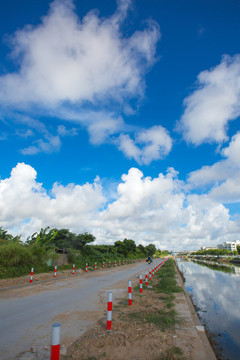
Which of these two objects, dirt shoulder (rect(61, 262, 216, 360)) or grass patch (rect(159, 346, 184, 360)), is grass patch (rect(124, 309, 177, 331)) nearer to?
dirt shoulder (rect(61, 262, 216, 360))

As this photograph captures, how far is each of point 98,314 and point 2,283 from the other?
8631mm

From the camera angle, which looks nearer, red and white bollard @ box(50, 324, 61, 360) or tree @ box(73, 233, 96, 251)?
red and white bollard @ box(50, 324, 61, 360)

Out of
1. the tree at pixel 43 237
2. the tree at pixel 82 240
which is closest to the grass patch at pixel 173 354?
the tree at pixel 43 237

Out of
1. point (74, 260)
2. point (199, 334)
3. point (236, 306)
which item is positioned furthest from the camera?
point (74, 260)

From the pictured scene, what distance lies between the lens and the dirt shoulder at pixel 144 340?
→ 412 centimetres

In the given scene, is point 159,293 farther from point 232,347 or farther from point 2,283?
point 2,283

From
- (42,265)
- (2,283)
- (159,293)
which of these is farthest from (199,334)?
(42,265)

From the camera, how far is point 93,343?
4.59 m

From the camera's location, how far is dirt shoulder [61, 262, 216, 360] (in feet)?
13.5

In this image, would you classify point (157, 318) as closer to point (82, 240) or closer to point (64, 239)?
point (64, 239)

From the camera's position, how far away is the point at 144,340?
15.6ft

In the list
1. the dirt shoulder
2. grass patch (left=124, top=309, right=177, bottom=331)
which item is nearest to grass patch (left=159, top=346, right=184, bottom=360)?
the dirt shoulder

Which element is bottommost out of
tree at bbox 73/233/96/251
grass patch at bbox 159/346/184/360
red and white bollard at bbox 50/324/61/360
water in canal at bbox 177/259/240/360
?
water in canal at bbox 177/259/240/360

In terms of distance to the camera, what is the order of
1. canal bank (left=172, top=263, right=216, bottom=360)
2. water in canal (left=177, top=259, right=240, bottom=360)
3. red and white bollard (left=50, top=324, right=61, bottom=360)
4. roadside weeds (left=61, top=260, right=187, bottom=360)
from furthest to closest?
1. water in canal (left=177, top=259, right=240, bottom=360)
2. canal bank (left=172, top=263, right=216, bottom=360)
3. roadside weeds (left=61, top=260, right=187, bottom=360)
4. red and white bollard (left=50, top=324, right=61, bottom=360)
